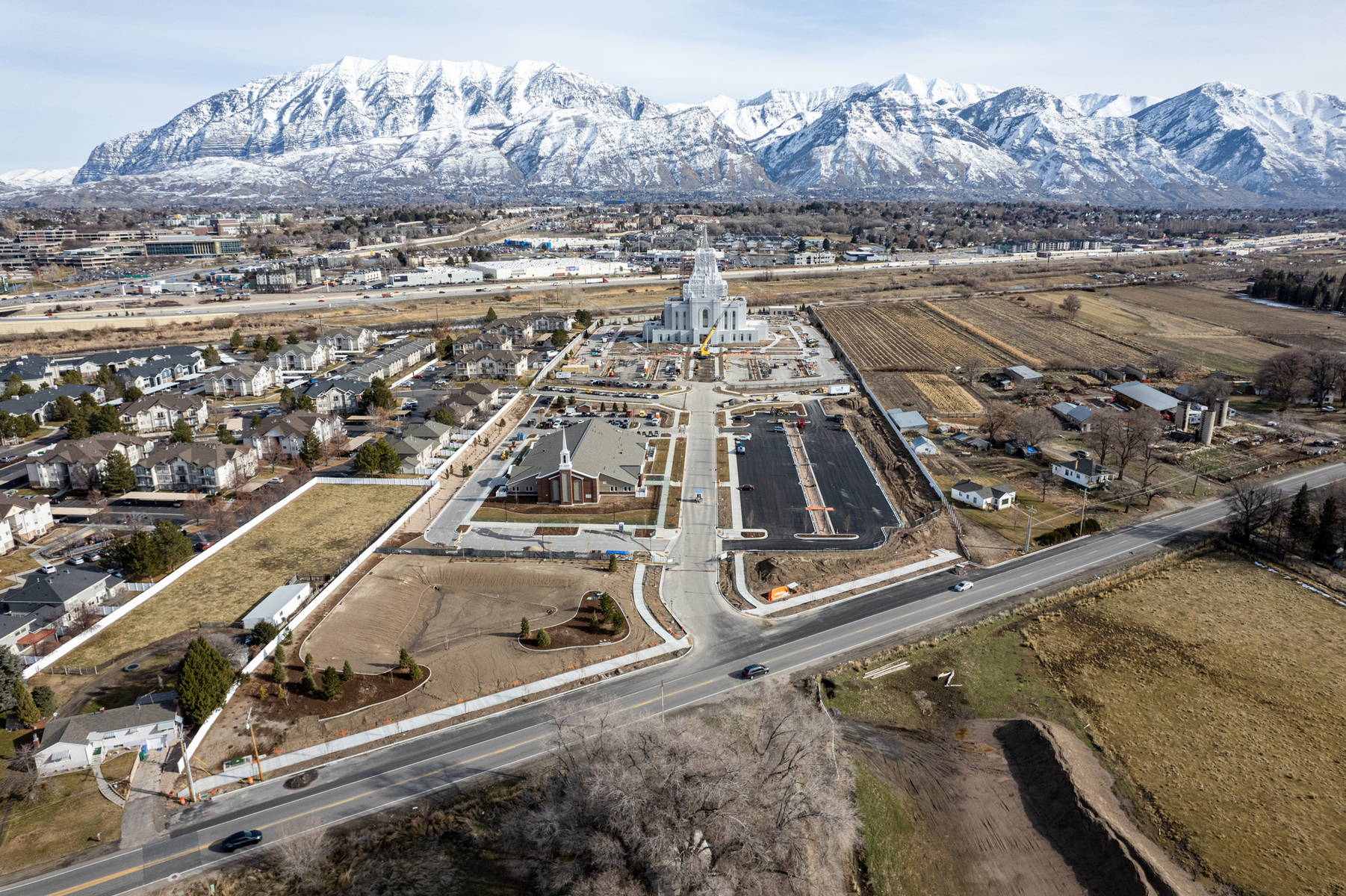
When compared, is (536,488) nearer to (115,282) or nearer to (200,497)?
(200,497)

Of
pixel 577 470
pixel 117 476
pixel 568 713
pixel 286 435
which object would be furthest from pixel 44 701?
pixel 286 435

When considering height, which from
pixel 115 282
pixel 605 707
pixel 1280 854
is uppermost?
pixel 115 282

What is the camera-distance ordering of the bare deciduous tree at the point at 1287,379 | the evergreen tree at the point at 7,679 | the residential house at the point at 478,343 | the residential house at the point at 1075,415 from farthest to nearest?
1. the residential house at the point at 478,343
2. the bare deciduous tree at the point at 1287,379
3. the residential house at the point at 1075,415
4. the evergreen tree at the point at 7,679

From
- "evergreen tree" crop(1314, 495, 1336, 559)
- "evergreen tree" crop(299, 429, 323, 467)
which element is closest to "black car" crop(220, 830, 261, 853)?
"evergreen tree" crop(299, 429, 323, 467)

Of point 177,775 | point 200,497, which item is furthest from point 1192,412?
point 200,497

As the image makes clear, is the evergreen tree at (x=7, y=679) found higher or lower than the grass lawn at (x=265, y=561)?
higher

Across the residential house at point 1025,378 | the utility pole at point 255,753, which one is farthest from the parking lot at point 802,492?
the utility pole at point 255,753

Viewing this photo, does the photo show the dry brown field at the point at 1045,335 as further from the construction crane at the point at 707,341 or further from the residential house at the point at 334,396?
the residential house at the point at 334,396

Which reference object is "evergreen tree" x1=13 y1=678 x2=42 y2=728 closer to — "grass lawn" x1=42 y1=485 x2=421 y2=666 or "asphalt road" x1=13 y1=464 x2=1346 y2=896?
"grass lawn" x1=42 y1=485 x2=421 y2=666
